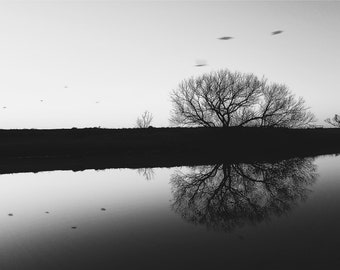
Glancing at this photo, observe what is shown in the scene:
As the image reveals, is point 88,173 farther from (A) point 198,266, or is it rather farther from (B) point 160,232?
(A) point 198,266

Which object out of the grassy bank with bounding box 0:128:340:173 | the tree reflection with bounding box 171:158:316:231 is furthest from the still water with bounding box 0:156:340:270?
the grassy bank with bounding box 0:128:340:173

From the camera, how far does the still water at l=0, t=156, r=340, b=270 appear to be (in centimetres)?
Answer: 574

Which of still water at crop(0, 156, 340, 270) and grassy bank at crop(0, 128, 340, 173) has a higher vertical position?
grassy bank at crop(0, 128, 340, 173)

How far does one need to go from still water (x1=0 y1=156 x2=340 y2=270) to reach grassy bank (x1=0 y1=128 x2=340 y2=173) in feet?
46.4

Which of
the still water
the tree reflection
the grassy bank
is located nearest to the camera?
the still water

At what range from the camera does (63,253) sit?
6.29 metres

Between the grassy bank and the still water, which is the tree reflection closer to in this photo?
the still water

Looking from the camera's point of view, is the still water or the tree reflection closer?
the still water

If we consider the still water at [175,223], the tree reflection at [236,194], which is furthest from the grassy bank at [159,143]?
the still water at [175,223]

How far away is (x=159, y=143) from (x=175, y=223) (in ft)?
93.1

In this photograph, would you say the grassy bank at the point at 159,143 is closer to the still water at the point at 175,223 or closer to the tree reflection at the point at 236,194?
the tree reflection at the point at 236,194

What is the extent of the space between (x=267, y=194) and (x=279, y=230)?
4.21 meters

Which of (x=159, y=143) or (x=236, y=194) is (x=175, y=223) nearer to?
(x=236, y=194)

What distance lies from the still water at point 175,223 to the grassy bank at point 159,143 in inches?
557
